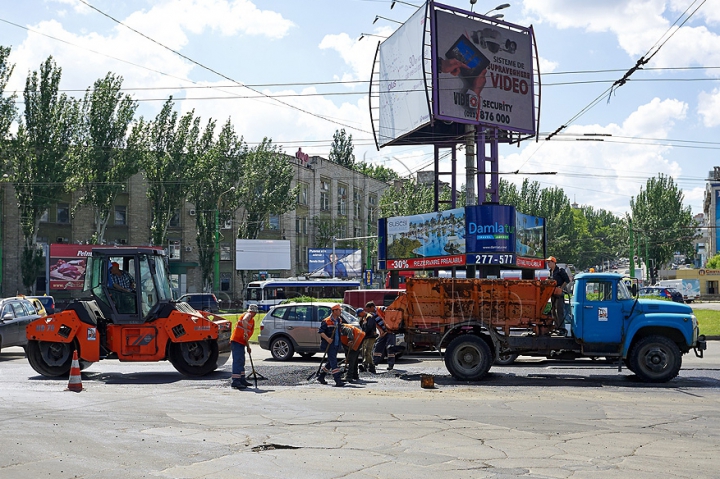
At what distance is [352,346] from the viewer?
53.6 feet

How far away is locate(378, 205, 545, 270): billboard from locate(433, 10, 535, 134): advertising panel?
4.81m

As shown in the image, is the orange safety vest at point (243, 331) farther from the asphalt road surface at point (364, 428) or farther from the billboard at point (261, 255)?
the billboard at point (261, 255)

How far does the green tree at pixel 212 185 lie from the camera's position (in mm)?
59031

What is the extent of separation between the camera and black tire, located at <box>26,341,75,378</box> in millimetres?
16984

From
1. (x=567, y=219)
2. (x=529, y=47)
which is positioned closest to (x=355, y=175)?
(x=567, y=219)

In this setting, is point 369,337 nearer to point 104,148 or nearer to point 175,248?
point 104,148

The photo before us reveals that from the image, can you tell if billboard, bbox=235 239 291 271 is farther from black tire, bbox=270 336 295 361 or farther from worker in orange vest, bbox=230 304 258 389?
worker in orange vest, bbox=230 304 258 389

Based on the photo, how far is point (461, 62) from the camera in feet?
123

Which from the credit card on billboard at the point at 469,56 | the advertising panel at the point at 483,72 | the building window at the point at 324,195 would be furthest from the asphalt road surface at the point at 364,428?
the building window at the point at 324,195

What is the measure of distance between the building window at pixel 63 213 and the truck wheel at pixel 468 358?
1971 inches

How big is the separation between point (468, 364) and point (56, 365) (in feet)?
29.8

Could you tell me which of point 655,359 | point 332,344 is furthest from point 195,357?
point 655,359

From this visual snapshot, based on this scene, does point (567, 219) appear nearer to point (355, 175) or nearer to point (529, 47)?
point (355, 175)

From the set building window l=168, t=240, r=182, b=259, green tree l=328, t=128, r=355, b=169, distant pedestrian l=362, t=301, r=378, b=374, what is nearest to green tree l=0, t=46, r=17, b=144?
building window l=168, t=240, r=182, b=259
